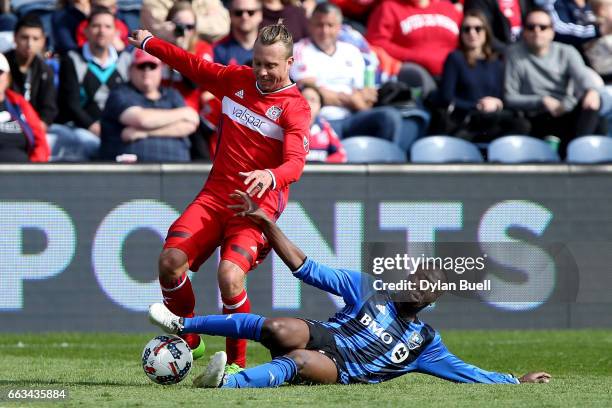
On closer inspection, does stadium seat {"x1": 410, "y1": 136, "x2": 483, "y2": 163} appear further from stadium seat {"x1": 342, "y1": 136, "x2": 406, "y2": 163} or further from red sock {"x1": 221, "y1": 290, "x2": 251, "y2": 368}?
red sock {"x1": 221, "y1": 290, "x2": 251, "y2": 368}

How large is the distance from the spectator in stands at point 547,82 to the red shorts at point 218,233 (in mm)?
6252

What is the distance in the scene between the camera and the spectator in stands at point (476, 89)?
13.4m

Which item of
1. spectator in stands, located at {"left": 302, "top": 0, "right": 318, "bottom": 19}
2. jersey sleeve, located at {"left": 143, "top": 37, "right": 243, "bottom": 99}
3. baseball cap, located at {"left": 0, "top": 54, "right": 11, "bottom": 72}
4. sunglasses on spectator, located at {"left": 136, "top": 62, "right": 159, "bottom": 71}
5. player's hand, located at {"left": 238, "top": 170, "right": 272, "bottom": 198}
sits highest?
jersey sleeve, located at {"left": 143, "top": 37, "right": 243, "bottom": 99}

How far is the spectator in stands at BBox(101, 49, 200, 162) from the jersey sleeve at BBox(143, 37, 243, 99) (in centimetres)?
413

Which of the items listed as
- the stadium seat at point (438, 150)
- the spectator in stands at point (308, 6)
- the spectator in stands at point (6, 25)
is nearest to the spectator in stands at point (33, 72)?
the spectator in stands at point (6, 25)

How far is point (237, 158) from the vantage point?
7996mm

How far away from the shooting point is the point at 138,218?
11.9 metres

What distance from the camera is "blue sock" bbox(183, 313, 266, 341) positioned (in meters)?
7.12

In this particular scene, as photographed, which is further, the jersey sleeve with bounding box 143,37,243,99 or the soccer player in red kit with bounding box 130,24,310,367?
the jersey sleeve with bounding box 143,37,243,99

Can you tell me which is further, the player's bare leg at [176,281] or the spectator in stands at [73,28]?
the spectator in stands at [73,28]

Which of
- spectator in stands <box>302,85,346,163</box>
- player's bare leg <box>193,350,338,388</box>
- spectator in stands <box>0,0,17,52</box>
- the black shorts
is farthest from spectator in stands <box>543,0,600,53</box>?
player's bare leg <box>193,350,338,388</box>

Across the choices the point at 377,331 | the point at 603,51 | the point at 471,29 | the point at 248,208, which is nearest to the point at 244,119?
the point at 248,208

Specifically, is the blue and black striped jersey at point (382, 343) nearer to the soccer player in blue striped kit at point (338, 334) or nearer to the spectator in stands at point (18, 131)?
the soccer player in blue striped kit at point (338, 334)

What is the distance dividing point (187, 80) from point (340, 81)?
5.64 ft
